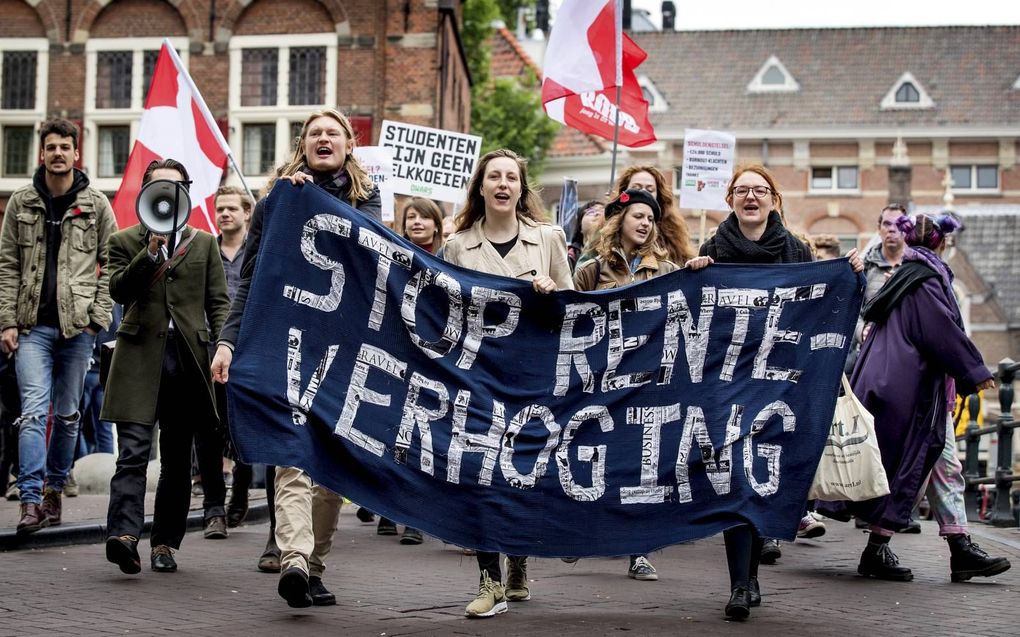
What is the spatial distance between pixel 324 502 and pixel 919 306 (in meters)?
3.37

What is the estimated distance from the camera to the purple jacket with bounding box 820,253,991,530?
7.21 m

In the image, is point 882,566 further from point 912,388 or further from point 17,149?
point 17,149

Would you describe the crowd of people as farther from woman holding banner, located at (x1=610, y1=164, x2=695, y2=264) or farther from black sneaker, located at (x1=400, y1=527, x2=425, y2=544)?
black sneaker, located at (x1=400, y1=527, x2=425, y2=544)

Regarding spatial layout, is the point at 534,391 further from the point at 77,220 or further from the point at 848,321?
Answer: the point at 77,220

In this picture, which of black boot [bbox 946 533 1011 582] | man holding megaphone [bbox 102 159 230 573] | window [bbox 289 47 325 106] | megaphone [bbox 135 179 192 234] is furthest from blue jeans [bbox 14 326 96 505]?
window [bbox 289 47 325 106]

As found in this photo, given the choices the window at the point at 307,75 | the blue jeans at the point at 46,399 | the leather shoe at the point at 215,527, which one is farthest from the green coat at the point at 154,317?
the window at the point at 307,75

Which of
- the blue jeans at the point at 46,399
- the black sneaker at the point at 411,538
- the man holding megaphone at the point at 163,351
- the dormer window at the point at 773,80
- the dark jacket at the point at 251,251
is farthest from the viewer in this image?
the dormer window at the point at 773,80

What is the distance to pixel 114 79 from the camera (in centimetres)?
3019

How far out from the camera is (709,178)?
49.6ft

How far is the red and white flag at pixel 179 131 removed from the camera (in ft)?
41.3

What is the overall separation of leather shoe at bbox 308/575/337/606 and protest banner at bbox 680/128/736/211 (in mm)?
9668

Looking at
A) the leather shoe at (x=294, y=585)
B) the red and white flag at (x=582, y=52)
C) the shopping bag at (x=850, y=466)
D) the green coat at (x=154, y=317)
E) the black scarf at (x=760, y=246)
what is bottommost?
the leather shoe at (x=294, y=585)

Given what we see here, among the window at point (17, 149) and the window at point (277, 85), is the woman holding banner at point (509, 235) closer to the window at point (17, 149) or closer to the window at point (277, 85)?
the window at point (277, 85)

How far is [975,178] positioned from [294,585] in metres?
49.1
